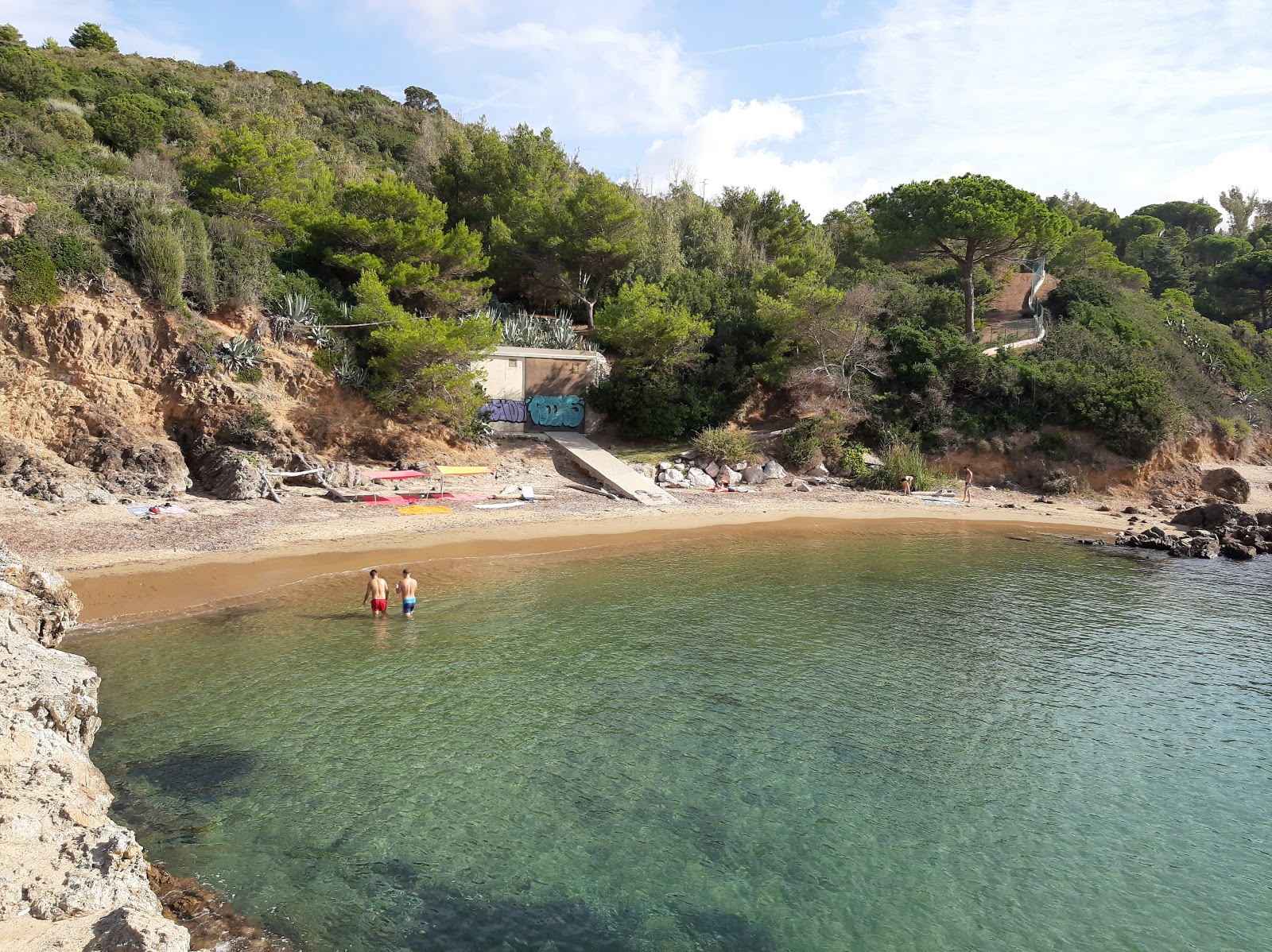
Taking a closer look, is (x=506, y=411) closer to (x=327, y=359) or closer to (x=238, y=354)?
(x=327, y=359)

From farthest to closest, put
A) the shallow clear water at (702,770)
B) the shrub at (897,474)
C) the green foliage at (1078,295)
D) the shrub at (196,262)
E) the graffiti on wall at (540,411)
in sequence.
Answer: the green foliage at (1078,295) → the graffiti on wall at (540,411) → the shrub at (897,474) → the shrub at (196,262) → the shallow clear water at (702,770)

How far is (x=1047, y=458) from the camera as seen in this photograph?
101 ft

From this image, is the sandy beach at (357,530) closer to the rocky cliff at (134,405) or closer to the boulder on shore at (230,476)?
the boulder on shore at (230,476)

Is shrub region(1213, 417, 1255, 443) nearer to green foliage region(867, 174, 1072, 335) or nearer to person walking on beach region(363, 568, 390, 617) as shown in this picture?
green foliage region(867, 174, 1072, 335)

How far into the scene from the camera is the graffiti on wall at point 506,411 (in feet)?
106

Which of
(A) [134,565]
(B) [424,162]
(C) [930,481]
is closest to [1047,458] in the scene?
(C) [930,481]

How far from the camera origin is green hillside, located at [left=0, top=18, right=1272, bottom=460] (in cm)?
2636

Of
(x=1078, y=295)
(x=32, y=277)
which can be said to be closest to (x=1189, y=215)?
(x=1078, y=295)

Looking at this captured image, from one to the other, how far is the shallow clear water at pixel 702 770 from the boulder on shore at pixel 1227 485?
580 inches

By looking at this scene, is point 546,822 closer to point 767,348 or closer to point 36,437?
point 36,437

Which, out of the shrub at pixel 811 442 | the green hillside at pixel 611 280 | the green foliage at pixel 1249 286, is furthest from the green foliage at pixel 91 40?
the green foliage at pixel 1249 286

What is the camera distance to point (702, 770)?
9906 millimetres

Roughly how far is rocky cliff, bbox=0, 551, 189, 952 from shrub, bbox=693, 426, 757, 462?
23504mm

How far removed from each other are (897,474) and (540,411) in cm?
1503
